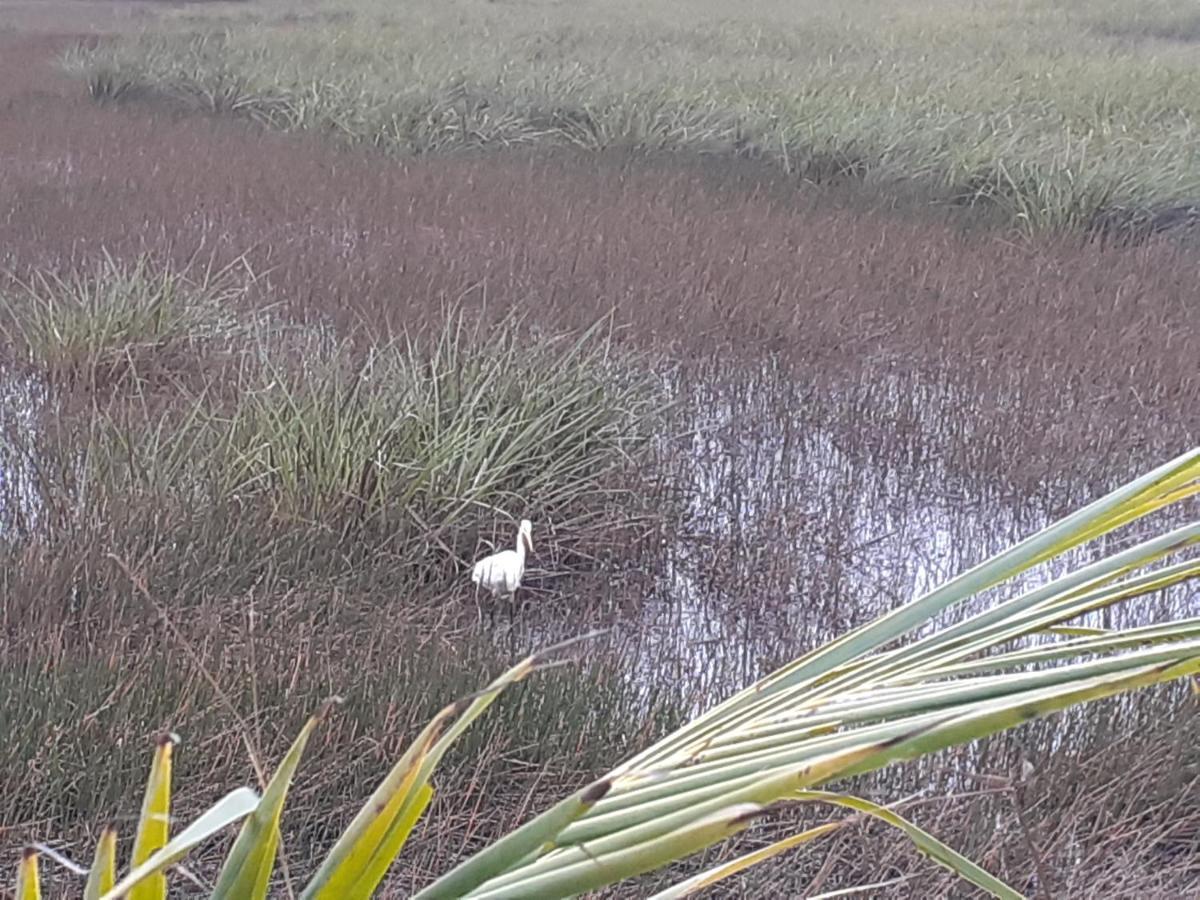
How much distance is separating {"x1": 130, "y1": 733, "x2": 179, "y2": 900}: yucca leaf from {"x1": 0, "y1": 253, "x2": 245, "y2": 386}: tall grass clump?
3615 millimetres

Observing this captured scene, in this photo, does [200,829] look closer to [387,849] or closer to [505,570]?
[387,849]

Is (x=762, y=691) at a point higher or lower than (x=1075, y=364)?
higher

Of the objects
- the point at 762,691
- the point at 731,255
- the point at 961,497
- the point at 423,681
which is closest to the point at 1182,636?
the point at 762,691

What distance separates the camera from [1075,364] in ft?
16.0

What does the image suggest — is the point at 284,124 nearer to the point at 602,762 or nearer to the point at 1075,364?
the point at 1075,364

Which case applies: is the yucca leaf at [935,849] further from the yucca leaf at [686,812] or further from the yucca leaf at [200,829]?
the yucca leaf at [200,829]

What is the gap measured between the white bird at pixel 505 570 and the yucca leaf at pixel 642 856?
2.30 m

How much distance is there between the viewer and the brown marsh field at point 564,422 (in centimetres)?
210

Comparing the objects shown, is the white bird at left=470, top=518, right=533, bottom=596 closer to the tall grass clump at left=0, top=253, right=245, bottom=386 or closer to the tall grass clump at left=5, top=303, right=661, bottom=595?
the tall grass clump at left=5, top=303, right=661, bottom=595

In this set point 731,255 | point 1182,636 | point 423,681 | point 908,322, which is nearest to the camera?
point 1182,636

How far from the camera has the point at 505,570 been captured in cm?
281

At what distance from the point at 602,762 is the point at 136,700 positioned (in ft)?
2.57

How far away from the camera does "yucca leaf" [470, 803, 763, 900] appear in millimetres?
438

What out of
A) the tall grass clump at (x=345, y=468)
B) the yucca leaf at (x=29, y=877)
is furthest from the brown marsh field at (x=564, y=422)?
the yucca leaf at (x=29, y=877)
